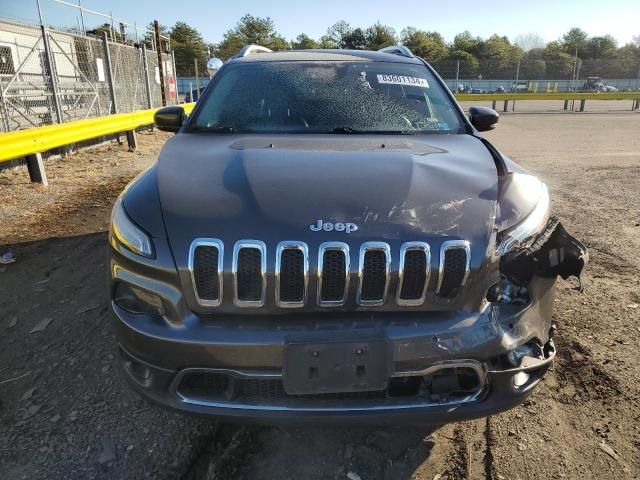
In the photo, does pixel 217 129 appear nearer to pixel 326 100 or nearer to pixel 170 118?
pixel 170 118

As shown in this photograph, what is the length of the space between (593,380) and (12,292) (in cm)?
396

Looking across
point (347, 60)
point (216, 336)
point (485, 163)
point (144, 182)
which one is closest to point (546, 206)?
point (485, 163)

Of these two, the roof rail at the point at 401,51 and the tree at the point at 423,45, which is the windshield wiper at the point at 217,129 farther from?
the tree at the point at 423,45

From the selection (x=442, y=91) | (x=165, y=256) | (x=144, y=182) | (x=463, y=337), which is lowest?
(x=463, y=337)

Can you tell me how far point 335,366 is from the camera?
1770mm

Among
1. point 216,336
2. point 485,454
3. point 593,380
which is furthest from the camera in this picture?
point 593,380

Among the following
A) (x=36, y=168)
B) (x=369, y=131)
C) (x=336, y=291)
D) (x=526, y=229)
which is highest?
(x=369, y=131)

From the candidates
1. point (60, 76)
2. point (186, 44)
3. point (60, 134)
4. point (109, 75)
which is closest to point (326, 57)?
point (60, 134)

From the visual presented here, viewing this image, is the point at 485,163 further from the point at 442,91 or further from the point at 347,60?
the point at 347,60

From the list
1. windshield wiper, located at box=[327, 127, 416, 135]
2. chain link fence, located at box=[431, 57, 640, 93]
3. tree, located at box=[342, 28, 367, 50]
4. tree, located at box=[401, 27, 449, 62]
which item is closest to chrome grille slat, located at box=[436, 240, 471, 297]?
windshield wiper, located at box=[327, 127, 416, 135]

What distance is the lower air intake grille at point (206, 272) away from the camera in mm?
1807

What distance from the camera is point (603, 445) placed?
222 centimetres

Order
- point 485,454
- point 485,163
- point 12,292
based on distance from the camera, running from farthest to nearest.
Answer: point 12,292 → point 485,163 → point 485,454

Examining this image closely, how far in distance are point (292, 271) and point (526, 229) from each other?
994 mm
